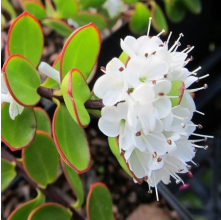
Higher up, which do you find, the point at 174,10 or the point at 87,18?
the point at 87,18

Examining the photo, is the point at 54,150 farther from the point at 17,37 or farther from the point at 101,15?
the point at 101,15

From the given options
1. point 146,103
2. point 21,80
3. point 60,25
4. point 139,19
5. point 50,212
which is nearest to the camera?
point 146,103

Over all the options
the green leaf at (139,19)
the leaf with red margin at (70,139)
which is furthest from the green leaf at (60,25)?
the leaf with red margin at (70,139)

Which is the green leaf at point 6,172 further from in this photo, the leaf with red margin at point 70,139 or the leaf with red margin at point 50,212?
the leaf with red margin at point 70,139

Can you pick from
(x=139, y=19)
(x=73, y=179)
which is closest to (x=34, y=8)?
(x=139, y=19)

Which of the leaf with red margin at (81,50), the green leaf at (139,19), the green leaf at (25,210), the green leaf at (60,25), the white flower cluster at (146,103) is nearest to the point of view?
the white flower cluster at (146,103)

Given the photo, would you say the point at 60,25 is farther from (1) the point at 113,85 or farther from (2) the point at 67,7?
(1) the point at 113,85
